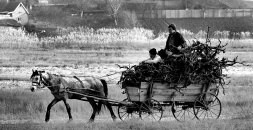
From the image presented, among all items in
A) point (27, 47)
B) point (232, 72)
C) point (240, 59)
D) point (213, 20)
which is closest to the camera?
point (232, 72)

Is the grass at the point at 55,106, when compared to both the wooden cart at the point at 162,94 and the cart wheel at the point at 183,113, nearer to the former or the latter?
the cart wheel at the point at 183,113

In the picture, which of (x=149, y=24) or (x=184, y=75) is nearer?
(x=184, y=75)

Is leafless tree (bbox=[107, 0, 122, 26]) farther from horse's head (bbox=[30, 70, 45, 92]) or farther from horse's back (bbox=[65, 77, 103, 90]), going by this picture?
horse's head (bbox=[30, 70, 45, 92])

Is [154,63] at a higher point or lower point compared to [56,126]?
higher

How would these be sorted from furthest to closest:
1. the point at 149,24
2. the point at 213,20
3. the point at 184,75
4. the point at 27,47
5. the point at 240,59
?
the point at 213,20, the point at 149,24, the point at 27,47, the point at 240,59, the point at 184,75

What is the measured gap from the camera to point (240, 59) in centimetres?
3972

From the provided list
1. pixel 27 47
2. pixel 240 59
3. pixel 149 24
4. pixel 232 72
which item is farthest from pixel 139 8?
pixel 232 72

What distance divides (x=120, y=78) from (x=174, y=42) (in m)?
1.99

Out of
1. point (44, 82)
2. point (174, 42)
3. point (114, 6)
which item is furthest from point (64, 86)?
point (114, 6)

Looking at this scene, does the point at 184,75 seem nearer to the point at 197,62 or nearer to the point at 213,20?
the point at 197,62

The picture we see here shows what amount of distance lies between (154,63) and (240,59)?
80.6 ft

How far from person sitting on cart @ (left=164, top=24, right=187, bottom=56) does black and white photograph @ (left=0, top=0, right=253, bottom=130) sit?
0.10ft

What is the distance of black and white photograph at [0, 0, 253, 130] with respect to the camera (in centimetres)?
1602

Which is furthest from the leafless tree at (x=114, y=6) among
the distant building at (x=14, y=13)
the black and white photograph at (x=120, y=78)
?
the distant building at (x=14, y=13)
